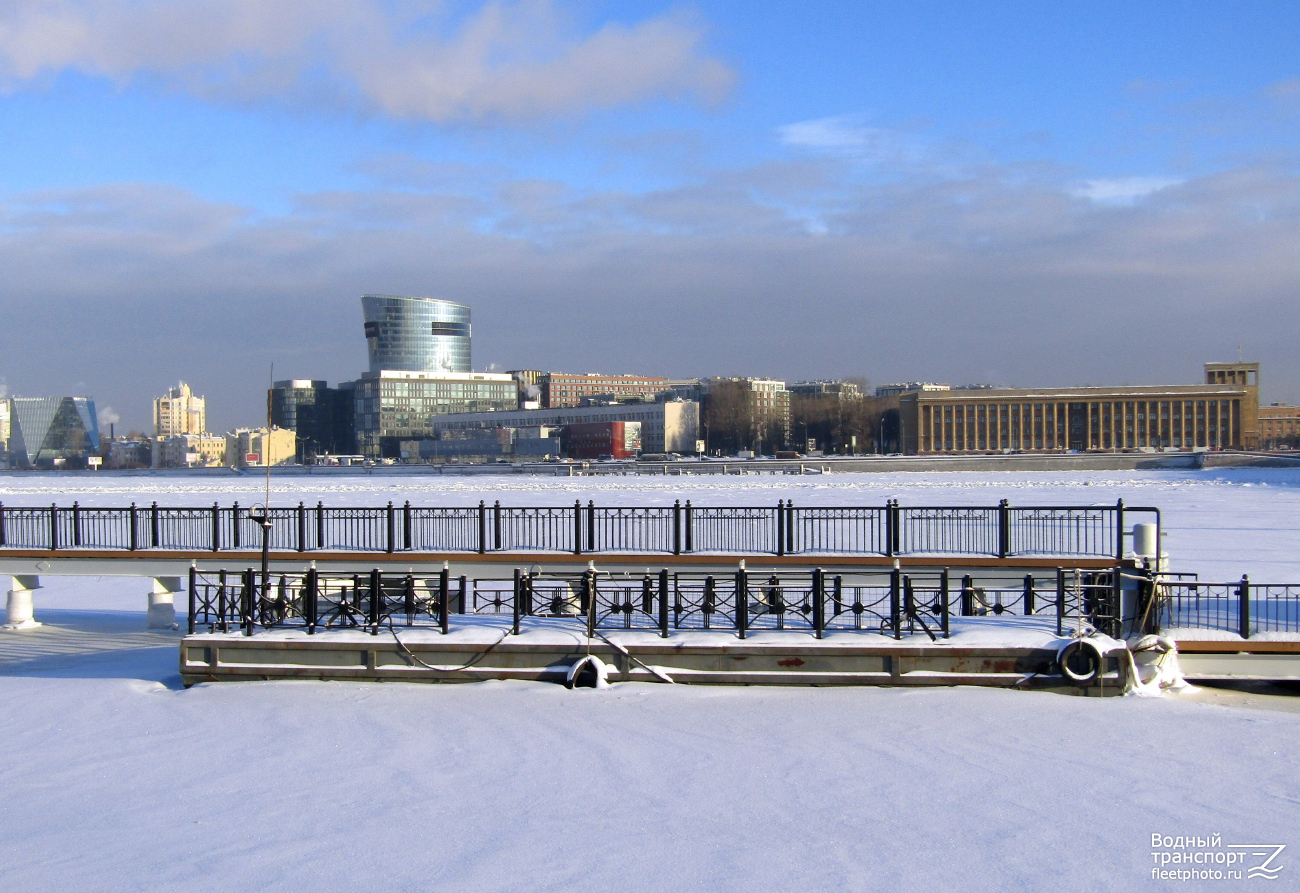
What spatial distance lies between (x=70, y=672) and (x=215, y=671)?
359cm

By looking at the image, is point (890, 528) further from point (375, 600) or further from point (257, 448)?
point (257, 448)

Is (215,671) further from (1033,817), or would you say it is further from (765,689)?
(1033,817)

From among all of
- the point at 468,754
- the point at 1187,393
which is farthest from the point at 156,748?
the point at 1187,393

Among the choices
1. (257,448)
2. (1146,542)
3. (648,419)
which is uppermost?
(648,419)

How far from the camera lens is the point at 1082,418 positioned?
15375 centimetres

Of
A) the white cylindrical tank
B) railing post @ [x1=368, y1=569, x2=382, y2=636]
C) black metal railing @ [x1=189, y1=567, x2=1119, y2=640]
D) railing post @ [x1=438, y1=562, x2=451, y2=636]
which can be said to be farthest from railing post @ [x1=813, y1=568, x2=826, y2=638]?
railing post @ [x1=368, y1=569, x2=382, y2=636]

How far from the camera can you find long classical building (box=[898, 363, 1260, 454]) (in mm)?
146625

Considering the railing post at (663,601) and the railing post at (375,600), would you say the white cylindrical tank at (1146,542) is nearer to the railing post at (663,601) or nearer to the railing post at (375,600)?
the railing post at (663,601)

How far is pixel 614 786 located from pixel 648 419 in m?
165

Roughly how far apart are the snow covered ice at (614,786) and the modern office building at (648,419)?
15155 cm

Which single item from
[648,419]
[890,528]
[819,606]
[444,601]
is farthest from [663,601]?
[648,419]

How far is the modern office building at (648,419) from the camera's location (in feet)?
562

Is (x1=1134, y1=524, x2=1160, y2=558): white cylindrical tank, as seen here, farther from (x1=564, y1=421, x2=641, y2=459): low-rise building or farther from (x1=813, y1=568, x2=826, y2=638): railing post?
(x1=564, y1=421, x2=641, y2=459): low-rise building

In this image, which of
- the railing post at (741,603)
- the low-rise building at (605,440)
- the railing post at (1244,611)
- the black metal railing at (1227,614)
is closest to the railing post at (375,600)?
the railing post at (741,603)
